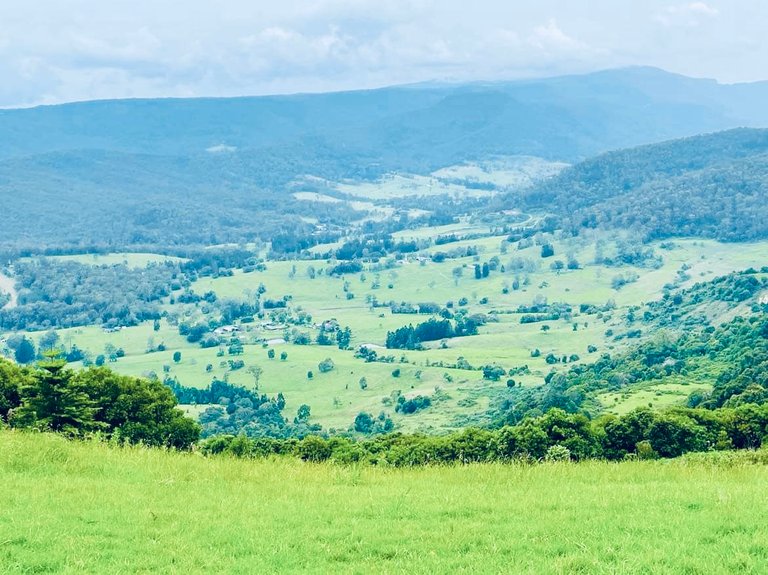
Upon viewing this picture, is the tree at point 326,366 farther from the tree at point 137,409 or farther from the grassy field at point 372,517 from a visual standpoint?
the grassy field at point 372,517

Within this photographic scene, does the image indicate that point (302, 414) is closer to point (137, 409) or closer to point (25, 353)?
point (25, 353)

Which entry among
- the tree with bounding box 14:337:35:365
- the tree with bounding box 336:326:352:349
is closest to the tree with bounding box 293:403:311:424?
the tree with bounding box 336:326:352:349

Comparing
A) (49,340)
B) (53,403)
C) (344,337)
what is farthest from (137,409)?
(49,340)

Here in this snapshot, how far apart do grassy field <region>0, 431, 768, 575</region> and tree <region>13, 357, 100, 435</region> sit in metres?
4.35

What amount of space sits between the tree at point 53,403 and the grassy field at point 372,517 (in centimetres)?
435

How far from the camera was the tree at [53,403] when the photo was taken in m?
20.0

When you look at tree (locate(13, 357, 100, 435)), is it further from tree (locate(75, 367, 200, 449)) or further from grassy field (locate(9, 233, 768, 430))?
grassy field (locate(9, 233, 768, 430))

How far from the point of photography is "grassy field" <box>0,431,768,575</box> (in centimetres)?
1023

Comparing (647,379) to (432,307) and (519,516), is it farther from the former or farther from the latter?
(432,307)

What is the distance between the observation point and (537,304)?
18500 cm

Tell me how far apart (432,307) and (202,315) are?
54217mm

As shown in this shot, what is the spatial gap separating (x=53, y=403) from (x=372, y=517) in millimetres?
11384

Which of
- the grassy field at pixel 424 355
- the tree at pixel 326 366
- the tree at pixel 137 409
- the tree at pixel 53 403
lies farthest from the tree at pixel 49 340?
the tree at pixel 53 403

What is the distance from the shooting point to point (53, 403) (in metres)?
20.5
